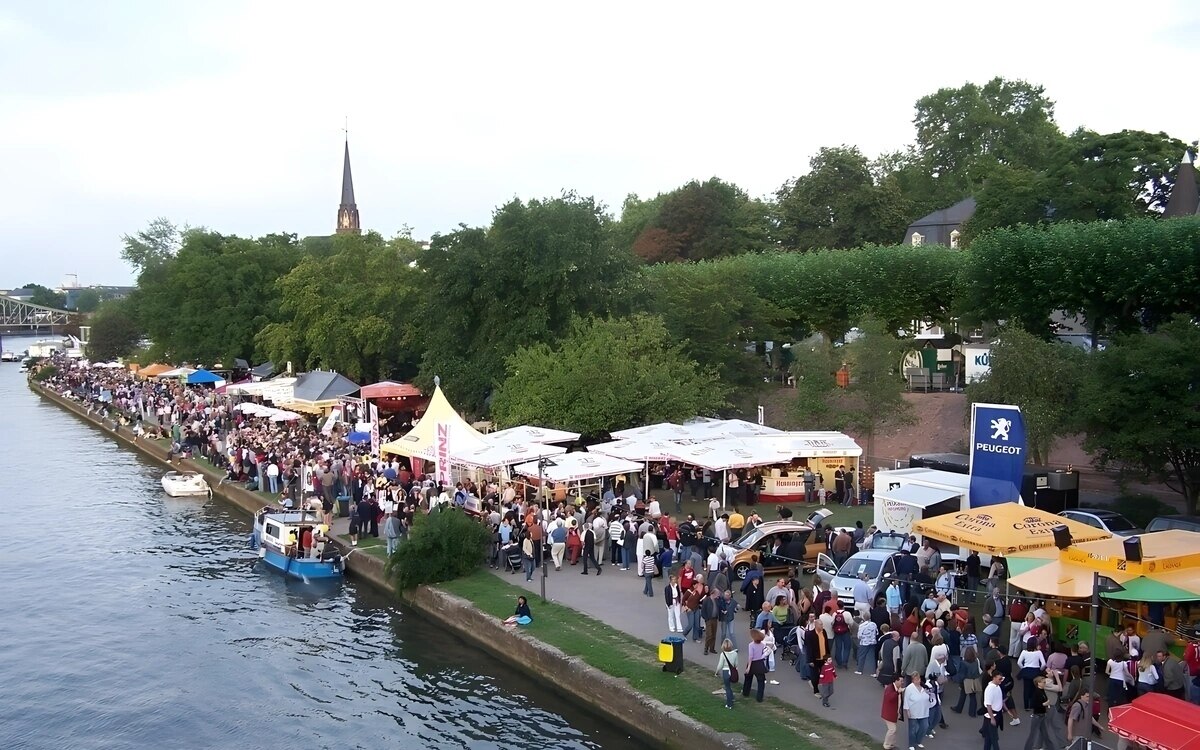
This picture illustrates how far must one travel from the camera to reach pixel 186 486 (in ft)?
136

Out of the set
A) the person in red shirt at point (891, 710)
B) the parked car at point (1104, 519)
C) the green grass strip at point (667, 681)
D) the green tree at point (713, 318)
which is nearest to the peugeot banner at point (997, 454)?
the parked car at point (1104, 519)

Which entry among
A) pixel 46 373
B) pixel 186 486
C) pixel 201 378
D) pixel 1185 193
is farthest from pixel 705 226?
pixel 46 373

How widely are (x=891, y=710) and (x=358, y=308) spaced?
4544 centimetres

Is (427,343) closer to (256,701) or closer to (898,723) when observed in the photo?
(256,701)

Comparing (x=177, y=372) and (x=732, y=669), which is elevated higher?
(x=177, y=372)

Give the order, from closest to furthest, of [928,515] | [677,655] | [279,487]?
[677,655], [928,515], [279,487]

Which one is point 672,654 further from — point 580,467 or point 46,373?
point 46,373

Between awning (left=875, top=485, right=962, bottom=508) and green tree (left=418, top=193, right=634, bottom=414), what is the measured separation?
1760cm

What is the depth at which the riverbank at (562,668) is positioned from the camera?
15.5 meters

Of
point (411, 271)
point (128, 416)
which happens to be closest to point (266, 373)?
point (128, 416)

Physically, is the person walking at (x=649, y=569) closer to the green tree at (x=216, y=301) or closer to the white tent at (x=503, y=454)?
the white tent at (x=503, y=454)

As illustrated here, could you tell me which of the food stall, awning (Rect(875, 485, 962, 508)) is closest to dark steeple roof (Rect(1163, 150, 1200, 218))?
awning (Rect(875, 485, 962, 508))

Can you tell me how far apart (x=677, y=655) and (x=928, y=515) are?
9.26 m

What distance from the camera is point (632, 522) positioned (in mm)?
24547
